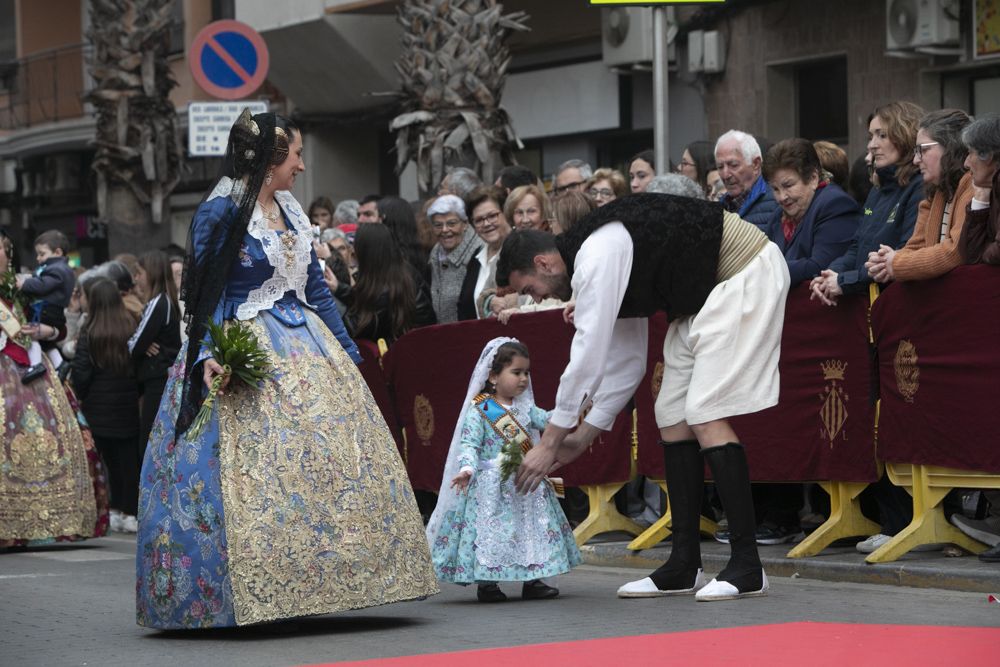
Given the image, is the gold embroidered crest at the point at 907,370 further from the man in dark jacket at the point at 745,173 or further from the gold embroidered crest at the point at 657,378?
the man in dark jacket at the point at 745,173

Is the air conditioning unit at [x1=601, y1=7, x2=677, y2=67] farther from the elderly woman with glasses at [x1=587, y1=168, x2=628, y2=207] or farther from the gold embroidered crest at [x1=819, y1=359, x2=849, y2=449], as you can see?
the gold embroidered crest at [x1=819, y1=359, x2=849, y2=449]

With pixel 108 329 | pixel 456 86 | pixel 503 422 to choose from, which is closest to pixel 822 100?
pixel 456 86

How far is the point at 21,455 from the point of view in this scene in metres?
12.9

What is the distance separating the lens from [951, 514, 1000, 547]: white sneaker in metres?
9.10

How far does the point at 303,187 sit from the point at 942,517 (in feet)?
59.7

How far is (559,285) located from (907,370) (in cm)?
180

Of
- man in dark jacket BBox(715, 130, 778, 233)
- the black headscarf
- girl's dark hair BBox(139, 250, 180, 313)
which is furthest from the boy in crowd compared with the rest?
the black headscarf

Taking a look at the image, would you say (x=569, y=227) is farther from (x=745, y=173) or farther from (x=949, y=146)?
(x=949, y=146)

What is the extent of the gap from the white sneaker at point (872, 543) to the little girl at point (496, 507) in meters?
1.43

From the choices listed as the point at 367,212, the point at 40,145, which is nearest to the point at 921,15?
the point at 367,212

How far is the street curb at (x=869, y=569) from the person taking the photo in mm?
8508

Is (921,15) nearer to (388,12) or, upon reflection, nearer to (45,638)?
(388,12)

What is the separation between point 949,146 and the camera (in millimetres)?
9000

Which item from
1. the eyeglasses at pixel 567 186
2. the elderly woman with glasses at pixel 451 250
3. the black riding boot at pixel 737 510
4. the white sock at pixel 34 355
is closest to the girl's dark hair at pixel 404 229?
the elderly woman with glasses at pixel 451 250
